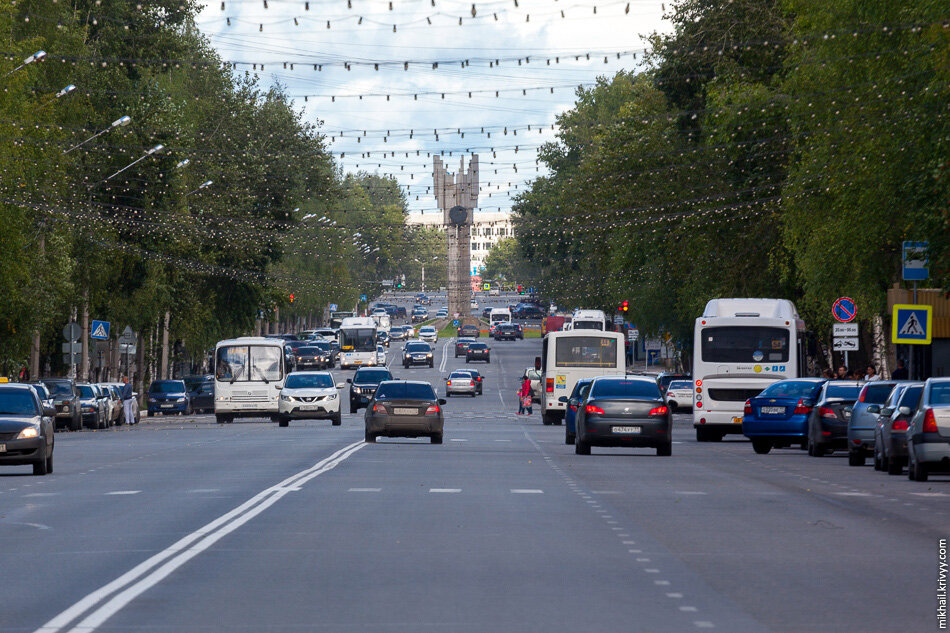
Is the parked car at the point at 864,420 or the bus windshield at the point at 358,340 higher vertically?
the bus windshield at the point at 358,340

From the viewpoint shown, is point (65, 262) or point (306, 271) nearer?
point (65, 262)

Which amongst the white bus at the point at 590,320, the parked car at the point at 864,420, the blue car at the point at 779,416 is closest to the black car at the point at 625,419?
the parked car at the point at 864,420

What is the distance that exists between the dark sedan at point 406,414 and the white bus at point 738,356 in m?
7.32

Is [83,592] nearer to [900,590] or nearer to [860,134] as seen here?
[900,590]

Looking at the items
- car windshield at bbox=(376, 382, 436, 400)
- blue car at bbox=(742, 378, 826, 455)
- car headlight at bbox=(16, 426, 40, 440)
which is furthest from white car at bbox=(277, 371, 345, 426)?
car headlight at bbox=(16, 426, 40, 440)

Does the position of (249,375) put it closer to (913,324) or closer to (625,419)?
(625,419)

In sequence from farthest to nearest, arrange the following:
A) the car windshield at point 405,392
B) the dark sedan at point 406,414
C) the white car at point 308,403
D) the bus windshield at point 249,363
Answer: the bus windshield at point 249,363, the white car at point 308,403, the car windshield at point 405,392, the dark sedan at point 406,414

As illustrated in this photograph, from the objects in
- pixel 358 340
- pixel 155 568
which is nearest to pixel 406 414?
pixel 155 568

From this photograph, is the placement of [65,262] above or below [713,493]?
above

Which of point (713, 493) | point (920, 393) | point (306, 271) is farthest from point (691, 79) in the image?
point (306, 271)

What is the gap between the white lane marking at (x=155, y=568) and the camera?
34.3 ft

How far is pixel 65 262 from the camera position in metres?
54.4

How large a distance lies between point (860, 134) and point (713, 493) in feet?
50.3

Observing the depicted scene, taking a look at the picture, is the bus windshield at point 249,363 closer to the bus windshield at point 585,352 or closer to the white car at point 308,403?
the white car at point 308,403
